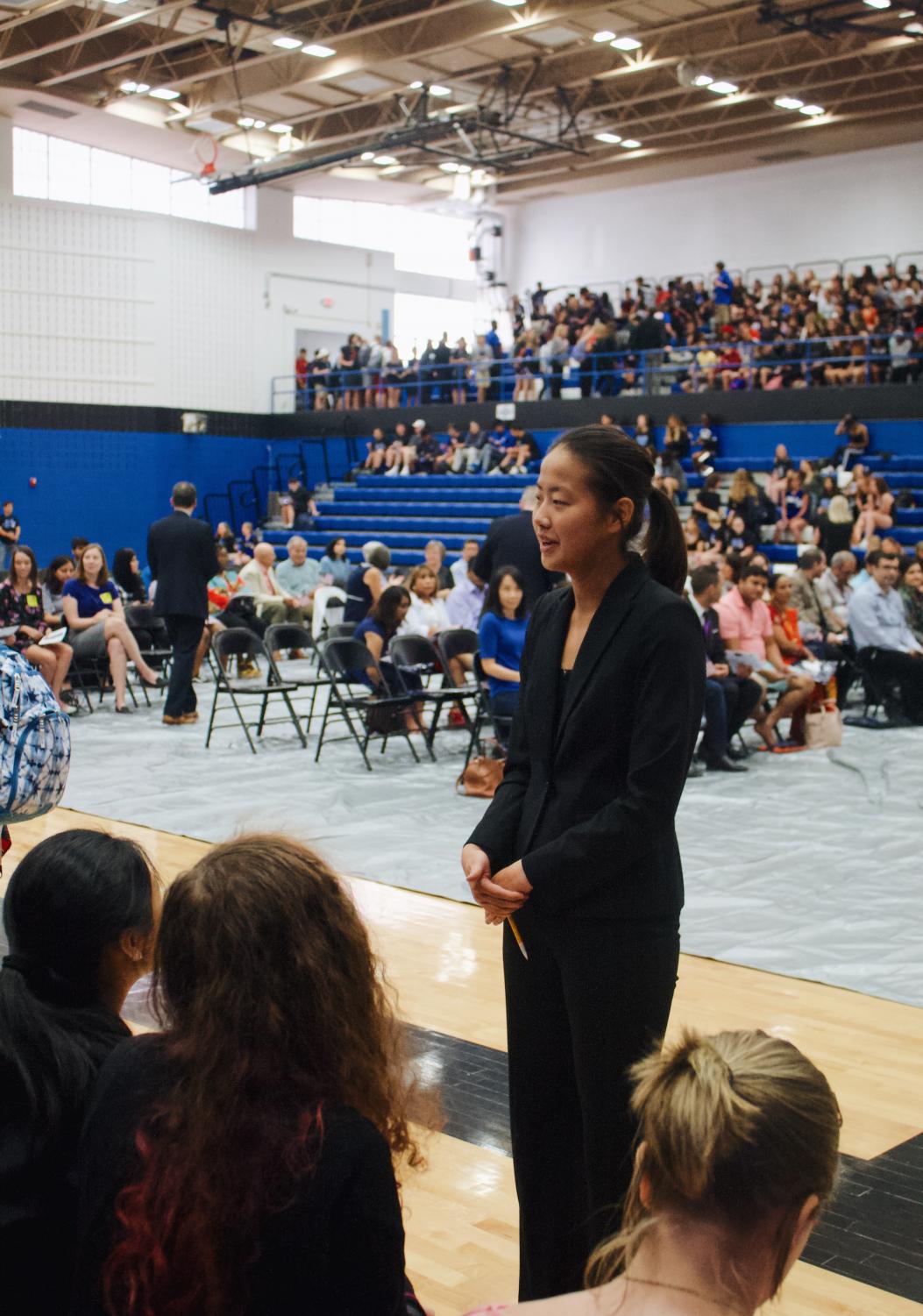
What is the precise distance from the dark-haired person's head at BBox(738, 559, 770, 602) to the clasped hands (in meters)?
6.51

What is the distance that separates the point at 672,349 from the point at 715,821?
1282 centimetres

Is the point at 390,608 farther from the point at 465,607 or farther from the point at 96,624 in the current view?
the point at 96,624

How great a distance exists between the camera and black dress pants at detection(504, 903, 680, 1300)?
2.06 metres

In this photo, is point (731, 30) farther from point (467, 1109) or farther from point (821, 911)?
point (467, 1109)

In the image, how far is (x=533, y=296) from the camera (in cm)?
2281

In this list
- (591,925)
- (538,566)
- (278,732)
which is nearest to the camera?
(591,925)

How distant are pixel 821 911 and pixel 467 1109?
2.20m

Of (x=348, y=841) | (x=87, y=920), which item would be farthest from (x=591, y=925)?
(x=348, y=841)

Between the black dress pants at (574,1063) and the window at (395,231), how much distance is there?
22.9 metres

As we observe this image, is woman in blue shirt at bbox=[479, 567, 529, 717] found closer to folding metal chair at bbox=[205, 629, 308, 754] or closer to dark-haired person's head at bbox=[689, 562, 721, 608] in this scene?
dark-haired person's head at bbox=[689, 562, 721, 608]

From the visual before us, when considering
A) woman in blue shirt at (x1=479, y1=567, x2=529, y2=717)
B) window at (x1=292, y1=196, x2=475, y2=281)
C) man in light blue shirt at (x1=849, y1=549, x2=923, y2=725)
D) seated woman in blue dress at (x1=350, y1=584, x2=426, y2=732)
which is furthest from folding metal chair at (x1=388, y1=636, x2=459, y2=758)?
window at (x1=292, y1=196, x2=475, y2=281)

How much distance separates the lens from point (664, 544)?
2.25 m

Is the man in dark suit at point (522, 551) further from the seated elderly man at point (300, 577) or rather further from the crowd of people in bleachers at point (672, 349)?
the crowd of people in bleachers at point (672, 349)

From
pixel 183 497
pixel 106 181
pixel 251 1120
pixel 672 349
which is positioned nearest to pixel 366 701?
pixel 183 497
